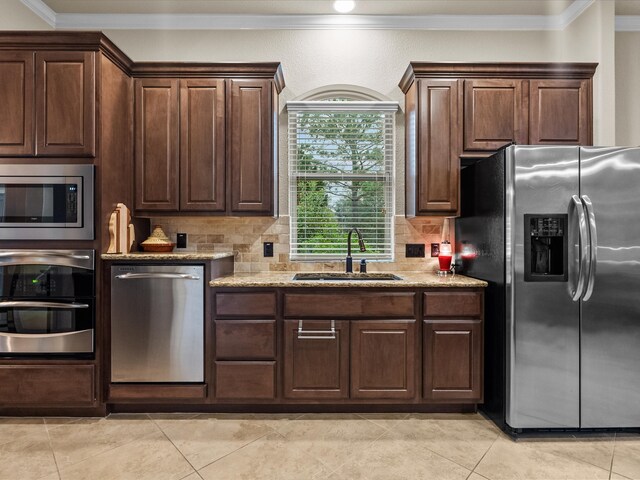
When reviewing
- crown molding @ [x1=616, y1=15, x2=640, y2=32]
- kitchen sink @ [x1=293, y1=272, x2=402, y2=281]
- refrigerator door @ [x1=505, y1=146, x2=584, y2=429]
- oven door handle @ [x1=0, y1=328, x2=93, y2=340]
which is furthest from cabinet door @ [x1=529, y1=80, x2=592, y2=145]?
oven door handle @ [x1=0, y1=328, x2=93, y2=340]

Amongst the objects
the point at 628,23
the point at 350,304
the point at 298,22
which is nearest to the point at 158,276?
the point at 350,304

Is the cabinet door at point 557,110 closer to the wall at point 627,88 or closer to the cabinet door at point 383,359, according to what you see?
the wall at point 627,88

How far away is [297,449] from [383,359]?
0.77m

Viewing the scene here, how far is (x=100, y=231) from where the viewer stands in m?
2.47

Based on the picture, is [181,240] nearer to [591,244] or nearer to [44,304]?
[44,304]

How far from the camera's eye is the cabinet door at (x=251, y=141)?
2.86m

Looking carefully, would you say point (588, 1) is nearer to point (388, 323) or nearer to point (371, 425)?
point (388, 323)

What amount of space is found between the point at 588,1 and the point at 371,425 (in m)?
3.70

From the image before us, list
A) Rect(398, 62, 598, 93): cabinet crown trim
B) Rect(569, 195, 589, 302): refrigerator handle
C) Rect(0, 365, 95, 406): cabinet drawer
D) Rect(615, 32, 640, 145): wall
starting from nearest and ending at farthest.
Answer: Rect(569, 195, 589, 302): refrigerator handle, Rect(0, 365, 95, 406): cabinet drawer, Rect(398, 62, 598, 93): cabinet crown trim, Rect(615, 32, 640, 145): wall

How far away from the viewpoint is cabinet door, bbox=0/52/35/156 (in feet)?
8.03

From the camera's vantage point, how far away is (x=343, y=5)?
3.10 m

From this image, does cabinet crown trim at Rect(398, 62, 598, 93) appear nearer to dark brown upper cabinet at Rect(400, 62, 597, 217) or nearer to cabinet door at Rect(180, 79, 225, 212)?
dark brown upper cabinet at Rect(400, 62, 597, 217)

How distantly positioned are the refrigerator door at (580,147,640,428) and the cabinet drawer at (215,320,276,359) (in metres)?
1.93

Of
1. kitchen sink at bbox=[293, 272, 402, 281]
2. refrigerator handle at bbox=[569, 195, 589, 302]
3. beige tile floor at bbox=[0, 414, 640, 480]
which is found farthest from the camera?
kitchen sink at bbox=[293, 272, 402, 281]
